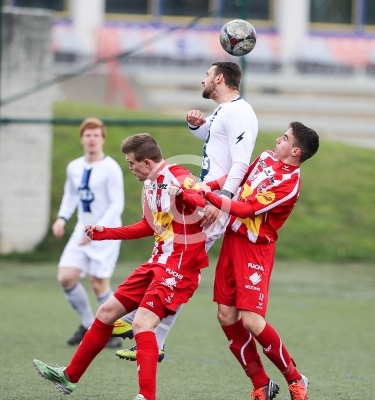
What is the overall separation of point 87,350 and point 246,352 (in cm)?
102

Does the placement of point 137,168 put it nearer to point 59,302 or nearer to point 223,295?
point 223,295

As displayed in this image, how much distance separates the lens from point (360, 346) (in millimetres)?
8023

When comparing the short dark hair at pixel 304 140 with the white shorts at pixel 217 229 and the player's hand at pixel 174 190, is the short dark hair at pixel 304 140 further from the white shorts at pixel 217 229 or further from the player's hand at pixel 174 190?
the player's hand at pixel 174 190

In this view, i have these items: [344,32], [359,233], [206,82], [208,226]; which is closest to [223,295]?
[208,226]

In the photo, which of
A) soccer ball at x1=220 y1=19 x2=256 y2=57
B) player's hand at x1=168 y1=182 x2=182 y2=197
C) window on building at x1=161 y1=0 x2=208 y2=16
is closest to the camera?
player's hand at x1=168 y1=182 x2=182 y2=197

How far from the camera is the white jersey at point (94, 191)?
8102 millimetres

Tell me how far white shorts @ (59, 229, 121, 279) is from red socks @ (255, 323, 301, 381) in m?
2.74

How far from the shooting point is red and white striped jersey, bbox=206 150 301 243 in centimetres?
552

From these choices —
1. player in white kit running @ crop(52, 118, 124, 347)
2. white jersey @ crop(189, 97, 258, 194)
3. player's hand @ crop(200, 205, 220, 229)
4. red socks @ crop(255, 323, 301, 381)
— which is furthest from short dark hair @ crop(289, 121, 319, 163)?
player in white kit running @ crop(52, 118, 124, 347)

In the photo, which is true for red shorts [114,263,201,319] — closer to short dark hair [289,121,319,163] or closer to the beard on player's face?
short dark hair [289,121,319,163]

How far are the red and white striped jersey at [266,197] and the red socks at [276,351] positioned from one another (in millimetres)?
578

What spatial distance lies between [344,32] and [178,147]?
944cm

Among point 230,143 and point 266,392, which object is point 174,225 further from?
point 266,392

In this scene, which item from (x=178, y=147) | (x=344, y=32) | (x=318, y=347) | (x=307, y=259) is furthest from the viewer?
(x=344, y=32)
